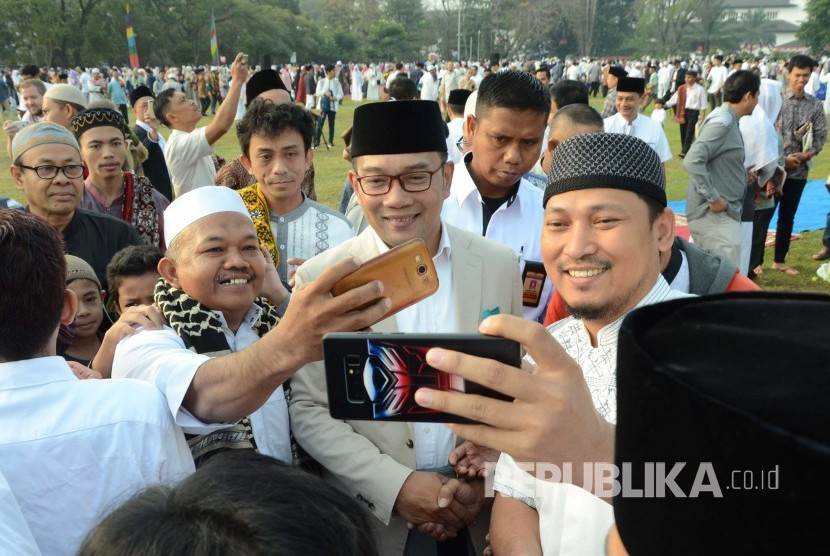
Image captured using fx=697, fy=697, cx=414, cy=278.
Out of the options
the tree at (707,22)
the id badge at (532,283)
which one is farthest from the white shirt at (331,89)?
the tree at (707,22)

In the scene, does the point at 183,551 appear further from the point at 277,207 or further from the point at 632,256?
the point at 277,207

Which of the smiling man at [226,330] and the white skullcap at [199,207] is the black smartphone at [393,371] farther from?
the white skullcap at [199,207]

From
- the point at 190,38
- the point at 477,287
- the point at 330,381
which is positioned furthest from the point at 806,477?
the point at 190,38

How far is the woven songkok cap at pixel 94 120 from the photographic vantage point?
16.1 ft

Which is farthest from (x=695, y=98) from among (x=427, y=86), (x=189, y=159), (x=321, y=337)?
(x=321, y=337)

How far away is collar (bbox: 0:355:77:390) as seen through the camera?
169cm

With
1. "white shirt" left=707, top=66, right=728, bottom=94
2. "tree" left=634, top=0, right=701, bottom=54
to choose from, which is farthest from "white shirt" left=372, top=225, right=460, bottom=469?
"tree" left=634, top=0, right=701, bottom=54

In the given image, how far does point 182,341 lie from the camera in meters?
2.18

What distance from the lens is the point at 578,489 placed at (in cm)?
179

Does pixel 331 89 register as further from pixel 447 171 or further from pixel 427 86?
pixel 447 171

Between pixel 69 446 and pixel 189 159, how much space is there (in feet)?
14.3

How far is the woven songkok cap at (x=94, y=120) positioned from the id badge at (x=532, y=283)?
335 centimetres

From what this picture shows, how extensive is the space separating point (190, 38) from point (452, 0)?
140 feet

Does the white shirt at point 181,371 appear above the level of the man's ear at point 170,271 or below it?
below
